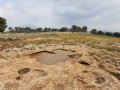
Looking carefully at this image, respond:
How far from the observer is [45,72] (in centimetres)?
2303

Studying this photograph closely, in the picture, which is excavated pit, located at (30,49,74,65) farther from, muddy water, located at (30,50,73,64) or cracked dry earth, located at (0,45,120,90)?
cracked dry earth, located at (0,45,120,90)

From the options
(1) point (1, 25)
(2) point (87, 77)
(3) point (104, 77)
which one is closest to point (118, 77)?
(3) point (104, 77)

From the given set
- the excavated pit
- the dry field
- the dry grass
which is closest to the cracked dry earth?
the dry field

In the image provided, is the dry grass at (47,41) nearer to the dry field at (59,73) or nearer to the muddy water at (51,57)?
the muddy water at (51,57)

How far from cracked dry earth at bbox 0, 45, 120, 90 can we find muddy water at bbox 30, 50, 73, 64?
1516 millimetres

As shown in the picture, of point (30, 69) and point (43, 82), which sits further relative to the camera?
point (30, 69)

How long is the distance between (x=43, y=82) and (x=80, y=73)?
6.20 meters

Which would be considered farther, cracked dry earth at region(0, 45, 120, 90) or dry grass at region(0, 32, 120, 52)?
dry grass at region(0, 32, 120, 52)

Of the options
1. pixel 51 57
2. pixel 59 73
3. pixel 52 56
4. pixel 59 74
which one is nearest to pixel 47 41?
pixel 52 56

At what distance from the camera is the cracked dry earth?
19.8 m

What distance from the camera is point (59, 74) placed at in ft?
73.8

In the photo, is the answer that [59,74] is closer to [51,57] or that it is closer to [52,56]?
[51,57]

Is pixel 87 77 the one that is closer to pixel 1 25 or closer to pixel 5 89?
pixel 5 89

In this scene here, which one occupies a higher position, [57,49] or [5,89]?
[57,49]
